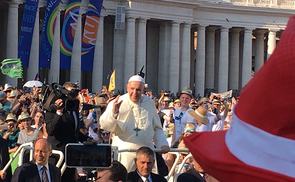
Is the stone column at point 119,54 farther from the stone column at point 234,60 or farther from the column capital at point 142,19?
the stone column at point 234,60

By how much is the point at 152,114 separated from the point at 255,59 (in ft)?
248

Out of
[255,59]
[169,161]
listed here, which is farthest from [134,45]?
[169,161]

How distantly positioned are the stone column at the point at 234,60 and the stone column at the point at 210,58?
2.70m

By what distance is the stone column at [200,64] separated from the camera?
7756 centimetres

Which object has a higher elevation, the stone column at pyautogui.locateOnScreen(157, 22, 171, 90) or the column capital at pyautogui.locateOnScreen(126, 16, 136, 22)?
the column capital at pyautogui.locateOnScreen(126, 16, 136, 22)

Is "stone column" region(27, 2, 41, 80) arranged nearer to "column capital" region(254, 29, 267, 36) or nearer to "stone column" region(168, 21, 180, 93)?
"stone column" region(168, 21, 180, 93)

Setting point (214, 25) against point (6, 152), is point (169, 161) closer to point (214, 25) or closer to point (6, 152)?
point (6, 152)

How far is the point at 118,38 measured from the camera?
69.2 metres

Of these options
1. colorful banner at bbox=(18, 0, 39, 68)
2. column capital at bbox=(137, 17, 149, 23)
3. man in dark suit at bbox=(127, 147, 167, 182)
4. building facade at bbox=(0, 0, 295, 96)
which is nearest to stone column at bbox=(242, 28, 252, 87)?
building facade at bbox=(0, 0, 295, 96)

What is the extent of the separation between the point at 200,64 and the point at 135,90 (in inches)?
2655

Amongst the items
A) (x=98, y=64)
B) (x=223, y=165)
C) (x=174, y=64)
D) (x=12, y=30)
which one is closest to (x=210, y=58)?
(x=174, y=64)

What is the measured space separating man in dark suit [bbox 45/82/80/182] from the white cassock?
1.25m

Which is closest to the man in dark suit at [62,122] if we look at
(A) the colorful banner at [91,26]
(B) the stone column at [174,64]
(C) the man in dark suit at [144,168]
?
(C) the man in dark suit at [144,168]

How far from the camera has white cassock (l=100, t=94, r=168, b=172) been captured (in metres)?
11.1
